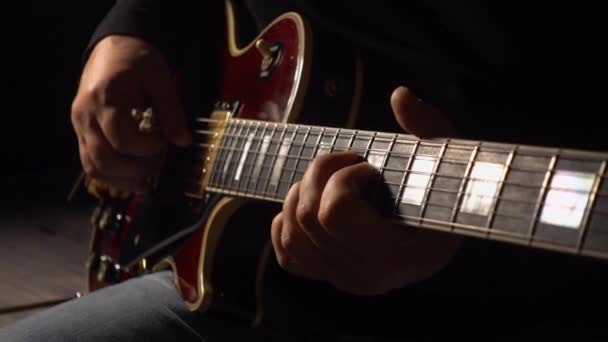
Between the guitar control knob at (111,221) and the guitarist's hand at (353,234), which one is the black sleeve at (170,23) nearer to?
the guitar control knob at (111,221)

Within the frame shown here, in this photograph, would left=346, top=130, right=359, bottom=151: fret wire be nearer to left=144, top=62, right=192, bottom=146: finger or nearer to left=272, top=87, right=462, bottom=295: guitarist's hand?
left=272, top=87, right=462, bottom=295: guitarist's hand

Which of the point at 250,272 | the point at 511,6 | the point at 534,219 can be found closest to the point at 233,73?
the point at 250,272

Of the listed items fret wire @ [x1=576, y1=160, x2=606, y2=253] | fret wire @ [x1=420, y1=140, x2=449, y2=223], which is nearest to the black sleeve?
fret wire @ [x1=420, y1=140, x2=449, y2=223]

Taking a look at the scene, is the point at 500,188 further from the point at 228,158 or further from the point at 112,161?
the point at 112,161

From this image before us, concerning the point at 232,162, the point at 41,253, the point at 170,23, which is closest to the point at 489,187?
the point at 232,162

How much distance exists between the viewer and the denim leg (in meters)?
0.76

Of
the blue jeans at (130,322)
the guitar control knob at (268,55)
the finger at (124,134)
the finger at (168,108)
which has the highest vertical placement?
the guitar control knob at (268,55)

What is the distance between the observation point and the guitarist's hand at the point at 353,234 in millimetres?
547

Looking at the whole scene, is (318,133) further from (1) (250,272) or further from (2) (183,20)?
(2) (183,20)

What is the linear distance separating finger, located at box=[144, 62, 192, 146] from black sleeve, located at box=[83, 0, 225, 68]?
0.06 meters

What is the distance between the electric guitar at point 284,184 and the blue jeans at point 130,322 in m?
0.02

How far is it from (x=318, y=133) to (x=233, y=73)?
0.30m

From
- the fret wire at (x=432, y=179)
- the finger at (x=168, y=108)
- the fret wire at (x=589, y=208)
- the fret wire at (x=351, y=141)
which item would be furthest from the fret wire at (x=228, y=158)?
the fret wire at (x=589, y=208)

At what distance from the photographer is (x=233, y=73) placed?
0.93m
